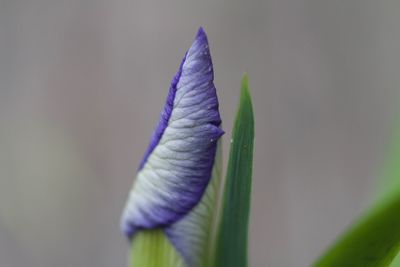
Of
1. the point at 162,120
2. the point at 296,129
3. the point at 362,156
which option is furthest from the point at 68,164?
the point at 162,120

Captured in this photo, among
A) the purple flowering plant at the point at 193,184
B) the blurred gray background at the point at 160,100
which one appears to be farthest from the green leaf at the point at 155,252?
the blurred gray background at the point at 160,100

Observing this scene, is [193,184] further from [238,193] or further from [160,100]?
[160,100]

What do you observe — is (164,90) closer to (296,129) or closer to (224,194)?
(296,129)

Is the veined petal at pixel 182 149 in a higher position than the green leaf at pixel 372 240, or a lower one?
higher

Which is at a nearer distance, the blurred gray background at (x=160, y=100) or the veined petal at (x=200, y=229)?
the veined petal at (x=200, y=229)

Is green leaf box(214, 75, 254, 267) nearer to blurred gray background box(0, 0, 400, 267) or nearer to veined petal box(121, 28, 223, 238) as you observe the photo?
veined petal box(121, 28, 223, 238)

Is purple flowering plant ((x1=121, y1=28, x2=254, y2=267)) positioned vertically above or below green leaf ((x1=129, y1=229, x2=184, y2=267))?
above

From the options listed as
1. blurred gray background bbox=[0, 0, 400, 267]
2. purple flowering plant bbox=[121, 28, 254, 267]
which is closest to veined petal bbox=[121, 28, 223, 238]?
purple flowering plant bbox=[121, 28, 254, 267]

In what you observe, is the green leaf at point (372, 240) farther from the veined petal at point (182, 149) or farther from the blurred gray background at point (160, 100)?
the blurred gray background at point (160, 100)

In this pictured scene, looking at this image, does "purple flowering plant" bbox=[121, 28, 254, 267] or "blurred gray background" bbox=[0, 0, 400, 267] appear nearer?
"purple flowering plant" bbox=[121, 28, 254, 267]
